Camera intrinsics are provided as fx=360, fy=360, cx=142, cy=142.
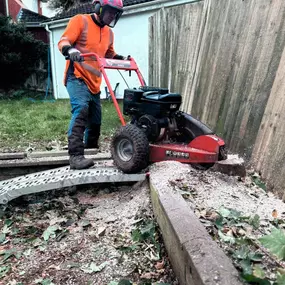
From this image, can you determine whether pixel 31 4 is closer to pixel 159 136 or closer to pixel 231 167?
pixel 159 136

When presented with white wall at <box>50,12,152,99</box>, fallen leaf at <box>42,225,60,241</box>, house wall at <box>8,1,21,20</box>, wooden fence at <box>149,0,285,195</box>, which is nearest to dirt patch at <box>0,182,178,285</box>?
fallen leaf at <box>42,225,60,241</box>

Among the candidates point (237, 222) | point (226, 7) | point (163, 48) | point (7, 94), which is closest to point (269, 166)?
point (237, 222)

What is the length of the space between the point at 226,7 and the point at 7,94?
14063mm

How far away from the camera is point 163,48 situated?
6.69m

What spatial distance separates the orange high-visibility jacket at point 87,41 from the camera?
4098mm

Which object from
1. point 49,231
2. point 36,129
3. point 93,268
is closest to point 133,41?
point 36,129

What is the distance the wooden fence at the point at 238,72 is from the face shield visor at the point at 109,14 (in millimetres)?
1453

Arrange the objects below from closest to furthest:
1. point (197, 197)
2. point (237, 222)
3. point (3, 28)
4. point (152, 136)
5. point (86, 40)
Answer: point (237, 222) < point (197, 197) < point (152, 136) < point (86, 40) < point (3, 28)

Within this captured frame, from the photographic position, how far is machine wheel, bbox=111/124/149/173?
11.9ft

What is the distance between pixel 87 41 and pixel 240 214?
8.87 feet

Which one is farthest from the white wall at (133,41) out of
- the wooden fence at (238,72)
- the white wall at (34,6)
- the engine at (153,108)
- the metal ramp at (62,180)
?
the white wall at (34,6)

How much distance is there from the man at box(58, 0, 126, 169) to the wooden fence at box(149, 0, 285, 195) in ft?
4.71

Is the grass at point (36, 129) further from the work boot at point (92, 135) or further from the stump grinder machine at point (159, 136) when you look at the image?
the stump grinder machine at point (159, 136)

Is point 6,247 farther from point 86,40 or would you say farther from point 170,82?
point 170,82
